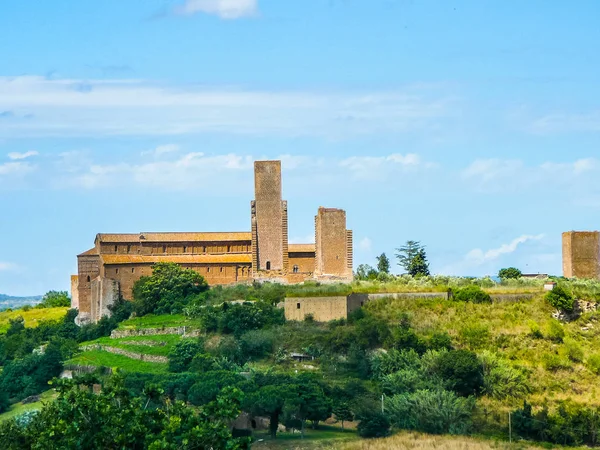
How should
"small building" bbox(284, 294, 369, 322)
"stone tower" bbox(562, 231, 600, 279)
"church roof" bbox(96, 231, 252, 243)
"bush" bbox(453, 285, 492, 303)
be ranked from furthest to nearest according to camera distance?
"church roof" bbox(96, 231, 252, 243)
"stone tower" bbox(562, 231, 600, 279)
"bush" bbox(453, 285, 492, 303)
"small building" bbox(284, 294, 369, 322)

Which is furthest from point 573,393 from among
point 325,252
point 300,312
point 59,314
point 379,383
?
point 59,314

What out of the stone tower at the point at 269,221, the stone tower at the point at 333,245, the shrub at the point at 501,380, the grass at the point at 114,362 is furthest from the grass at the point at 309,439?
the stone tower at the point at 269,221

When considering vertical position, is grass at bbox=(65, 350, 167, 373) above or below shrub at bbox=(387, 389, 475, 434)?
above

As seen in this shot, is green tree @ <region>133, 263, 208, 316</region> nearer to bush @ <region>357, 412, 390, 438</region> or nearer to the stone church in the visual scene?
the stone church

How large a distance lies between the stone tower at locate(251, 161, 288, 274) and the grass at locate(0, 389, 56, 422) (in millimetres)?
14952

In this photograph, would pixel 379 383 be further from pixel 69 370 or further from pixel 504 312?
pixel 69 370

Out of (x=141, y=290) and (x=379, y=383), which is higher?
(x=141, y=290)

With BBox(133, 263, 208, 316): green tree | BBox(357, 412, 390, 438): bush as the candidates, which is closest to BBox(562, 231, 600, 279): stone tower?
BBox(133, 263, 208, 316): green tree

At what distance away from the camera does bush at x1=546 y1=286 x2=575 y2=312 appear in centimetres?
6309

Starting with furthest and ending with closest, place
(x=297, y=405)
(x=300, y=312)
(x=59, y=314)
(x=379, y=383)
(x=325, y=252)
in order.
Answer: (x=59, y=314), (x=325, y=252), (x=300, y=312), (x=379, y=383), (x=297, y=405)

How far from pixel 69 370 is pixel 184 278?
10.8 metres

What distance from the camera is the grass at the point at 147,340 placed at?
6216 centimetres

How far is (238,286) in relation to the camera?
7006cm

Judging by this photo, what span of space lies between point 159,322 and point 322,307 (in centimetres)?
991
